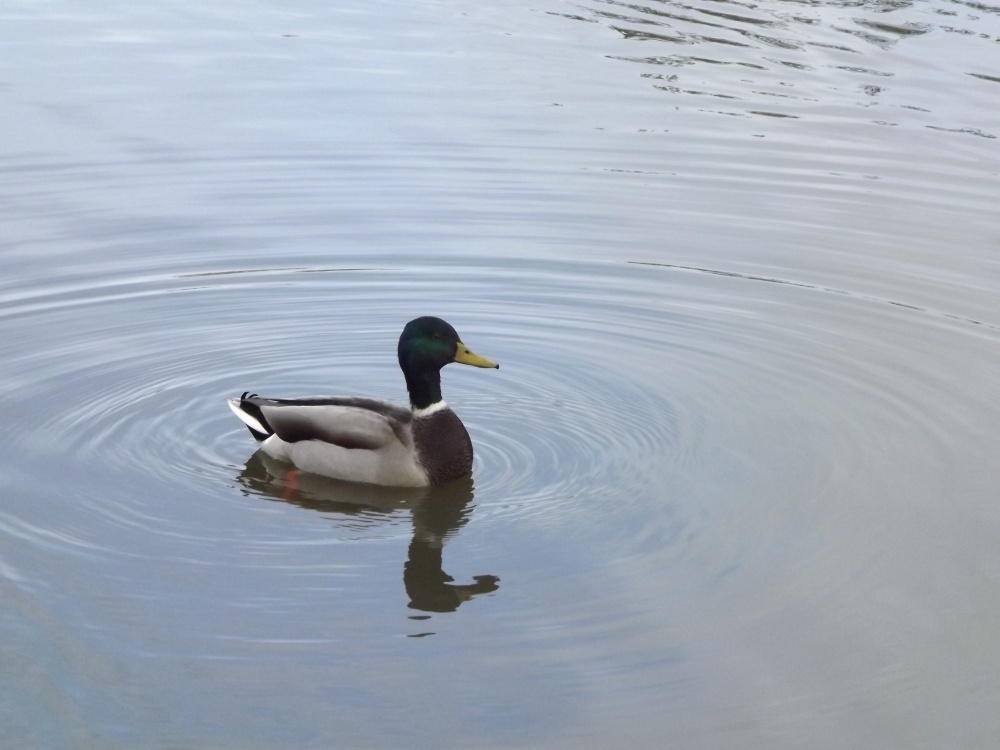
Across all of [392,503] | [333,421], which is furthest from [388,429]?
[392,503]

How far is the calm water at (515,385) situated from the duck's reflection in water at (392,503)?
0.04 meters

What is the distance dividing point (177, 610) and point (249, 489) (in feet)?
5.57

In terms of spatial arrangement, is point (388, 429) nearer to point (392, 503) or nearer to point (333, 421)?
point (333, 421)

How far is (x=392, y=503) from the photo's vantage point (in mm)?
8750

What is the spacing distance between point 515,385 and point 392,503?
1785mm

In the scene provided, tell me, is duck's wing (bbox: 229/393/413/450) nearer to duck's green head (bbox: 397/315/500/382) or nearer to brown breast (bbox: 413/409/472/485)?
brown breast (bbox: 413/409/472/485)

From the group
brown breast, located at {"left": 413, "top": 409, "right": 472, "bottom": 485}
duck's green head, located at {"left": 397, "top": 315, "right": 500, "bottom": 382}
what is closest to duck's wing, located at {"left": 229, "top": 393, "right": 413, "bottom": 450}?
brown breast, located at {"left": 413, "top": 409, "right": 472, "bottom": 485}

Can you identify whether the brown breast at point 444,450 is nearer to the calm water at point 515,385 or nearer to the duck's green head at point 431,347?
the calm water at point 515,385

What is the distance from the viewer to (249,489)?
28.7 ft

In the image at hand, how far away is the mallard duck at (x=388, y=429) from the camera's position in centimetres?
885

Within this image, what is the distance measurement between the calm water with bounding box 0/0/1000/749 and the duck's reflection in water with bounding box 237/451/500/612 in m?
0.04

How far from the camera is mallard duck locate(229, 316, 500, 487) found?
348 inches

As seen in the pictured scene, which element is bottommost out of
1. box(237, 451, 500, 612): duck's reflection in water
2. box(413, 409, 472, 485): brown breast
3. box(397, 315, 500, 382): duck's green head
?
box(237, 451, 500, 612): duck's reflection in water

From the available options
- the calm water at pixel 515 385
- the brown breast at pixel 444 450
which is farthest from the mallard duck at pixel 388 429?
the calm water at pixel 515 385
